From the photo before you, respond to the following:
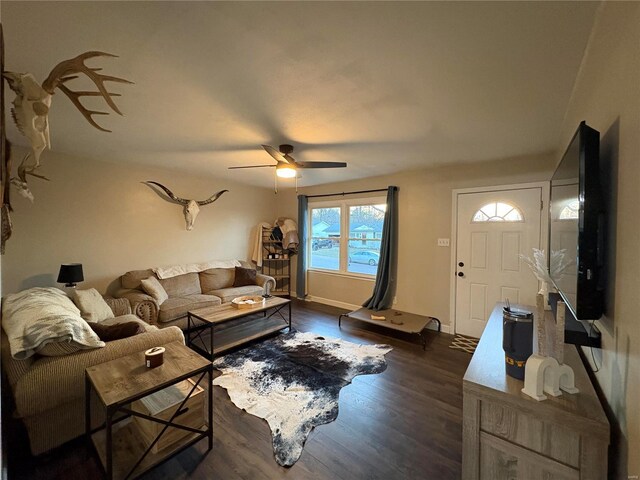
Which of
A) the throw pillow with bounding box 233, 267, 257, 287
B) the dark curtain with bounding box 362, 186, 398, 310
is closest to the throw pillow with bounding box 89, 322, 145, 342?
the throw pillow with bounding box 233, 267, 257, 287

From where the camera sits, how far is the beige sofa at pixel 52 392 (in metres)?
1.52

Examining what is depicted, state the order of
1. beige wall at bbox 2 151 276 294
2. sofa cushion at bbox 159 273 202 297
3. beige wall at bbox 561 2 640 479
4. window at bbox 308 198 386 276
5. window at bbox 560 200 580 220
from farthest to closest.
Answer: window at bbox 308 198 386 276
sofa cushion at bbox 159 273 202 297
beige wall at bbox 2 151 276 294
window at bbox 560 200 580 220
beige wall at bbox 561 2 640 479

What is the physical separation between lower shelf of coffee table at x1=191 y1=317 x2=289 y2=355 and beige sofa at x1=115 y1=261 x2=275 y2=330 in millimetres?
401

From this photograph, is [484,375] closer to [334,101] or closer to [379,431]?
[379,431]

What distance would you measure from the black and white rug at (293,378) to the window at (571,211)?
6.64 ft

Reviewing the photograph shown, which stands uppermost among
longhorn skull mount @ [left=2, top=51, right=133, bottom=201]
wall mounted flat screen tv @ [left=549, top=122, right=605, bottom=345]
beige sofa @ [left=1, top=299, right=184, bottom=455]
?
longhorn skull mount @ [left=2, top=51, right=133, bottom=201]

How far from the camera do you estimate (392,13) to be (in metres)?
1.18

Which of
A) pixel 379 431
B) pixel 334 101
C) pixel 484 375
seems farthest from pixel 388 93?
pixel 379 431

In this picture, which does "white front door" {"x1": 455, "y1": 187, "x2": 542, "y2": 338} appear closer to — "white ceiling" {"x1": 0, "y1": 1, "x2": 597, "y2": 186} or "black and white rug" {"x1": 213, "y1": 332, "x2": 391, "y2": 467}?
"white ceiling" {"x1": 0, "y1": 1, "x2": 597, "y2": 186}

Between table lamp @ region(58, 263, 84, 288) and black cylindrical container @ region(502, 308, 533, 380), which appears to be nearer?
black cylindrical container @ region(502, 308, 533, 380)

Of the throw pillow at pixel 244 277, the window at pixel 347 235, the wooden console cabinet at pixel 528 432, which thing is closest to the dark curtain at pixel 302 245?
the window at pixel 347 235

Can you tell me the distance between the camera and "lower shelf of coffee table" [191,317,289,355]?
123 inches

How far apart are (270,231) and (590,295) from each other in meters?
5.12

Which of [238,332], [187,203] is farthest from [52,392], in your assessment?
[187,203]
